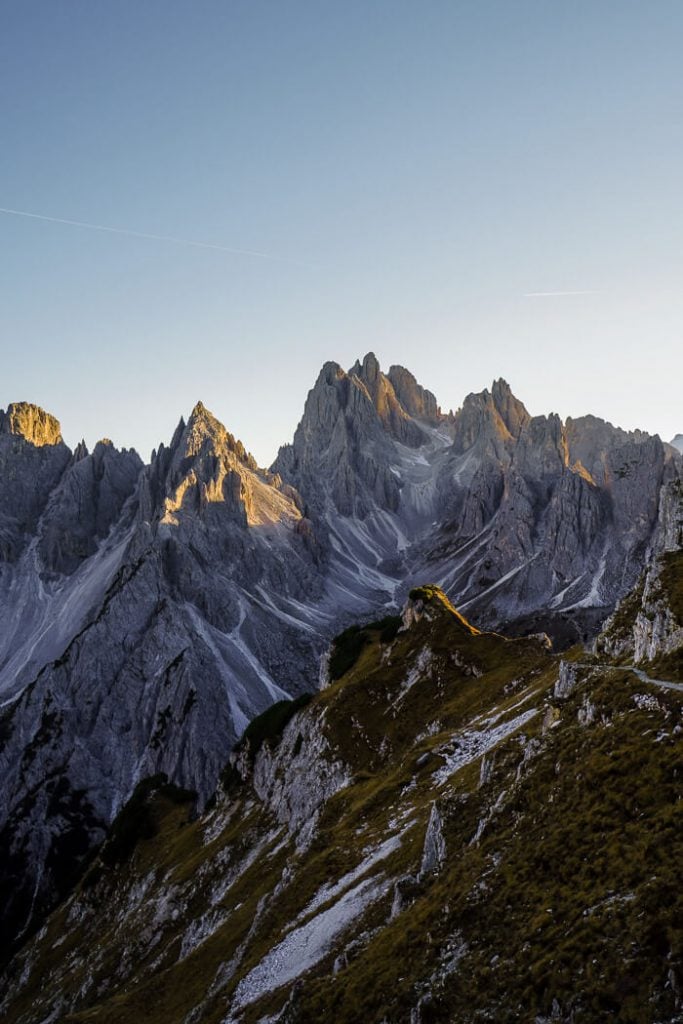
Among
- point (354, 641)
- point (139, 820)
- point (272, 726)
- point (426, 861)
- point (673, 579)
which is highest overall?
point (354, 641)

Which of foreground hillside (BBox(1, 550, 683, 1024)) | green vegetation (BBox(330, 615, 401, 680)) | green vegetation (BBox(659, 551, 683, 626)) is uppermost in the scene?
Result: green vegetation (BBox(330, 615, 401, 680))

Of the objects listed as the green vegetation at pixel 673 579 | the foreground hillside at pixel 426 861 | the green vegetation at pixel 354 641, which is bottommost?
the foreground hillside at pixel 426 861

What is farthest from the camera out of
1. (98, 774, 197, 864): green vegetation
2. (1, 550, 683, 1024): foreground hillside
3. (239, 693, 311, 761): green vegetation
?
(98, 774, 197, 864): green vegetation

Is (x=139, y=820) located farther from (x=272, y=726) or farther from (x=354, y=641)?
(x=354, y=641)

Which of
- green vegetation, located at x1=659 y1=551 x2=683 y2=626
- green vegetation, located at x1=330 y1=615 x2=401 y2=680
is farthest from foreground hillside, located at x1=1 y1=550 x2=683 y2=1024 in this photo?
green vegetation, located at x1=330 y1=615 x2=401 y2=680

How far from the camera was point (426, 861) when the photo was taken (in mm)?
32156

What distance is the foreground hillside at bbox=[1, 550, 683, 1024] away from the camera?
815 inches

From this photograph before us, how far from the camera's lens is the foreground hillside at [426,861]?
2070cm

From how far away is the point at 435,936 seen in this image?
2525 cm

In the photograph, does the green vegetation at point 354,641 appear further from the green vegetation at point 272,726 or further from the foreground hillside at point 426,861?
the green vegetation at point 272,726

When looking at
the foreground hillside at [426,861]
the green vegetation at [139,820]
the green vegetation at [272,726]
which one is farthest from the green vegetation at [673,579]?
the green vegetation at [139,820]

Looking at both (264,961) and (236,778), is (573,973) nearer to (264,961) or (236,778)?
(264,961)

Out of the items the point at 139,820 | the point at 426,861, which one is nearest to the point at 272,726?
the point at 139,820

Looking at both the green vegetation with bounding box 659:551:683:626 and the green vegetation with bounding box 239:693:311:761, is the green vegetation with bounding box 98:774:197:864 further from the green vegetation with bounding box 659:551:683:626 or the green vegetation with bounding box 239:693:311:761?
the green vegetation with bounding box 659:551:683:626
